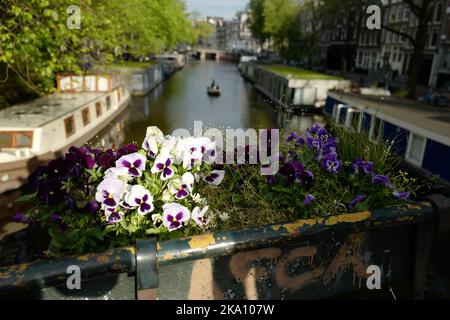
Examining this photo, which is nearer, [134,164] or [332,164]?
[134,164]

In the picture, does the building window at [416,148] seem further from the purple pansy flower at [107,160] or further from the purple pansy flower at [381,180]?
the purple pansy flower at [107,160]

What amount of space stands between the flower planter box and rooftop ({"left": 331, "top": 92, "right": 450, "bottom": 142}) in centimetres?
1162

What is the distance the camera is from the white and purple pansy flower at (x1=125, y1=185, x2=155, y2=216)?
2.99m

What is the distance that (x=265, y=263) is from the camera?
3.05 m

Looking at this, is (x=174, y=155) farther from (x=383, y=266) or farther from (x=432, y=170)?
(x=432, y=170)

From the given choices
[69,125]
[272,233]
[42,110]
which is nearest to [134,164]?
[272,233]

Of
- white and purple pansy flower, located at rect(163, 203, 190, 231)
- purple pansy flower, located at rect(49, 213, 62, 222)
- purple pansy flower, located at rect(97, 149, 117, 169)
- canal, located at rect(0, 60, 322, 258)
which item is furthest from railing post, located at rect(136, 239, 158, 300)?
canal, located at rect(0, 60, 322, 258)

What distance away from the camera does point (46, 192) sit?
318cm

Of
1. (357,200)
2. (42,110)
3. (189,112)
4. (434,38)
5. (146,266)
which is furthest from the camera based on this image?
(434,38)

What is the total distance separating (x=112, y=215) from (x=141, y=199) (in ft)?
0.93

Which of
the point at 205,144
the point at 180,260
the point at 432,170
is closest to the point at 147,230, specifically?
the point at 180,260

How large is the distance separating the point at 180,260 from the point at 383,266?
6.92 feet

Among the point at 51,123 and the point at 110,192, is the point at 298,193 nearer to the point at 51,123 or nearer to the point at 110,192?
the point at 110,192

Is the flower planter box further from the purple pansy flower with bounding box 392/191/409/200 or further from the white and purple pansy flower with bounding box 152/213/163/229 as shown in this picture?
the white and purple pansy flower with bounding box 152/213/163/229
